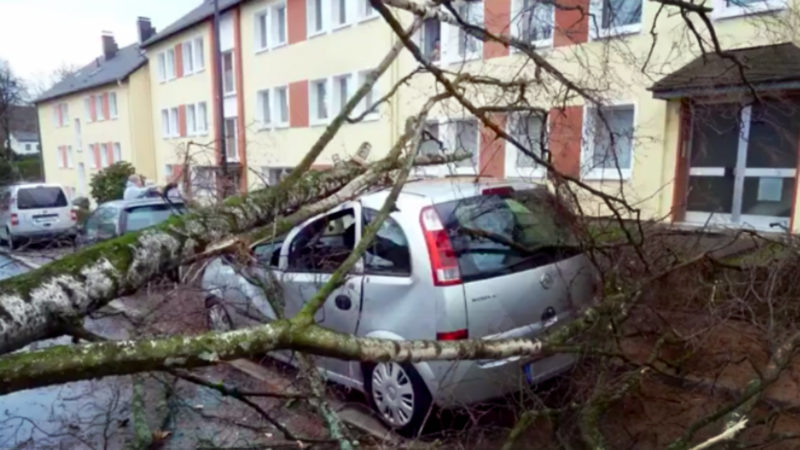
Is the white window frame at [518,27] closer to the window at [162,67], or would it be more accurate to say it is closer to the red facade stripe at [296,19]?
the red facade stripe at [296,19]

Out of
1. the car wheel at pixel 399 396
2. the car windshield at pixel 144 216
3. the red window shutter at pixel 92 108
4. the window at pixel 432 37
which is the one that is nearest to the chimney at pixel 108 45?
the red window shutter at pixel 92 108

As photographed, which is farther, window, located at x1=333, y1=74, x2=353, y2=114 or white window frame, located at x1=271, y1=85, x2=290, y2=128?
white window frame, located at x1=271, y1=85, x2=290, y2=128

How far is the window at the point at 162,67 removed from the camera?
92.3 ft

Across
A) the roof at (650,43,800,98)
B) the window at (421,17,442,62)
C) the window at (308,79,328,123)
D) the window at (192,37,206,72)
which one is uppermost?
the window at (192,37,206,72)

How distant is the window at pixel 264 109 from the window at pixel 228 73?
84.5 inches

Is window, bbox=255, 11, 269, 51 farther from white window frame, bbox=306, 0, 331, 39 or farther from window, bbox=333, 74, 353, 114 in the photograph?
window, bbox=333, 74, 353, 114

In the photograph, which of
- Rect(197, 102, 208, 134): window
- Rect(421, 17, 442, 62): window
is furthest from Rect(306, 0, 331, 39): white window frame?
Rect(197, 102, 208, 134): window

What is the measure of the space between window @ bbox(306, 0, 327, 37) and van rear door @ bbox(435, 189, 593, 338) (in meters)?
15.6

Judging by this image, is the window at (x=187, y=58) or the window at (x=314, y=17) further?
the window at (x=187, y=58)

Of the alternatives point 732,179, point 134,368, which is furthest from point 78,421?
point 732,179

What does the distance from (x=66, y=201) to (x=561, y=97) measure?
15.8 m

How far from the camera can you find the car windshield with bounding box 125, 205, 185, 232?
29.4ft

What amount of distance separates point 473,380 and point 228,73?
72.9ft

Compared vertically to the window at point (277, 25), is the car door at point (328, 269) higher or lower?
lower
